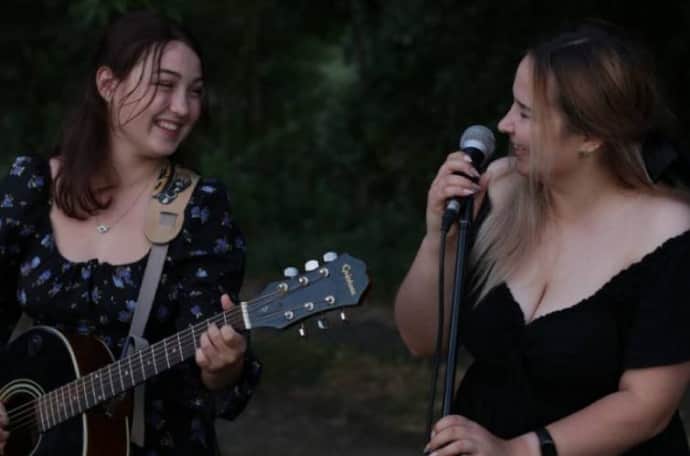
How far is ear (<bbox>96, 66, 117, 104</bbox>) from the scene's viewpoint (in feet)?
10.6

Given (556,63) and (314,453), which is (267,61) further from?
(556,63)

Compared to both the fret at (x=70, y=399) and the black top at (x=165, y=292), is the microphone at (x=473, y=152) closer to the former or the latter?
the black top at (x=165, y=292)

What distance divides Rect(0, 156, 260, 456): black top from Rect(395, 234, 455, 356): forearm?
0.44 m

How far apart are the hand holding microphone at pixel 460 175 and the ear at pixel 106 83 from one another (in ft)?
3.40

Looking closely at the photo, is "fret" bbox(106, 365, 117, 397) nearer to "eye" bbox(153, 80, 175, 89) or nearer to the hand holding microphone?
"eye" bbox(153, 80, 175, 89)

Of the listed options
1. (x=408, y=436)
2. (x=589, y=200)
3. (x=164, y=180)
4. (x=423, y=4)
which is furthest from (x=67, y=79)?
(x=589, y=200)

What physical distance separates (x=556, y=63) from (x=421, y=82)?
846 centimetres

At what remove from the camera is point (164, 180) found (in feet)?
10.5

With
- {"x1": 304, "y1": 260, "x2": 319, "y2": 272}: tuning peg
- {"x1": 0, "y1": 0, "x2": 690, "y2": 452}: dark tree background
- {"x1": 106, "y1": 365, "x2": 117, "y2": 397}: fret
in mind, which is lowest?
{"x1": 0, "y1": 0, "x2": 690, "y2": 452}: dark tree background

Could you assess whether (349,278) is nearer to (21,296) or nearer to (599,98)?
(599,98)

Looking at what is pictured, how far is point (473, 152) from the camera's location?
8.54 ft

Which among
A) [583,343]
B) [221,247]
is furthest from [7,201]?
[583,343]

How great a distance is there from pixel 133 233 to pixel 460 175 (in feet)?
3.31

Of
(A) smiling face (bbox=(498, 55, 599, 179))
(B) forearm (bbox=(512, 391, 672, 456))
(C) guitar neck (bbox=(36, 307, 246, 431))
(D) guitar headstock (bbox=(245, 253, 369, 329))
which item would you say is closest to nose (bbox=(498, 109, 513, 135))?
(A) smiling face (bbox=(498, 55, 599, 179))
